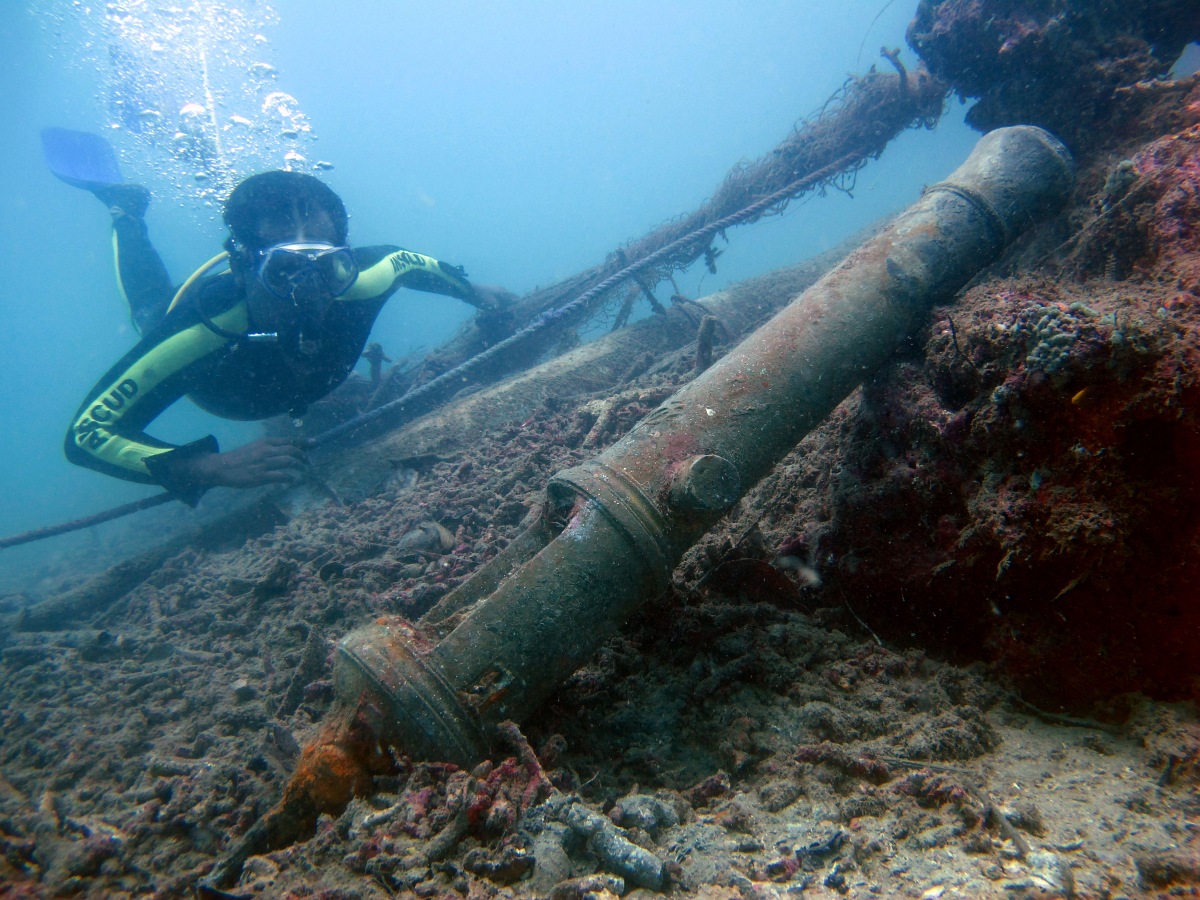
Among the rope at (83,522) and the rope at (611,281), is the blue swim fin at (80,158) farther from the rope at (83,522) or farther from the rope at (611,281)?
the rope at (611,281)

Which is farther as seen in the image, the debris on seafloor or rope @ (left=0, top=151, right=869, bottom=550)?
rope @ (left=0, top=151, right=869, bottom=550)

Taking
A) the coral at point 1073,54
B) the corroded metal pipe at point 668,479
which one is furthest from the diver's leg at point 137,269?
the coral at point 1073,54

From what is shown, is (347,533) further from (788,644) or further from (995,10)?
(995,10)

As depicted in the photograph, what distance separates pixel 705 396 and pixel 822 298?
38.2 inches

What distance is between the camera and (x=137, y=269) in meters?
9.24

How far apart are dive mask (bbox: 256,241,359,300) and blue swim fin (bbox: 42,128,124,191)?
345 inches

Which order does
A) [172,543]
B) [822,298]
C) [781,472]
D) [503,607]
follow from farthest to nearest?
1. [172,543]
2. [781,472]
3. [822,298]
4. [503,607]

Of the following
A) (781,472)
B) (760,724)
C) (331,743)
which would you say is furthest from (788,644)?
(331,743)

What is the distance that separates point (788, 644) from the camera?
8.58 ft

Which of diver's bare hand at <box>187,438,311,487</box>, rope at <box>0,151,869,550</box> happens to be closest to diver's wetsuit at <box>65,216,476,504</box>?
diver's bare hand at <box>187,438,311,487</box>

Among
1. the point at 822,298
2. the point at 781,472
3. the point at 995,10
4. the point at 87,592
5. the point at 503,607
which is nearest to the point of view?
the point at 503,607

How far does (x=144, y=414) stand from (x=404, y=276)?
3934 millimetres

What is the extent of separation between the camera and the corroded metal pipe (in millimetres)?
2168

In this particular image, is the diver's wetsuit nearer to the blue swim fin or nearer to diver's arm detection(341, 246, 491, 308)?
diver's arm detection(341, 246, 491, 308)
